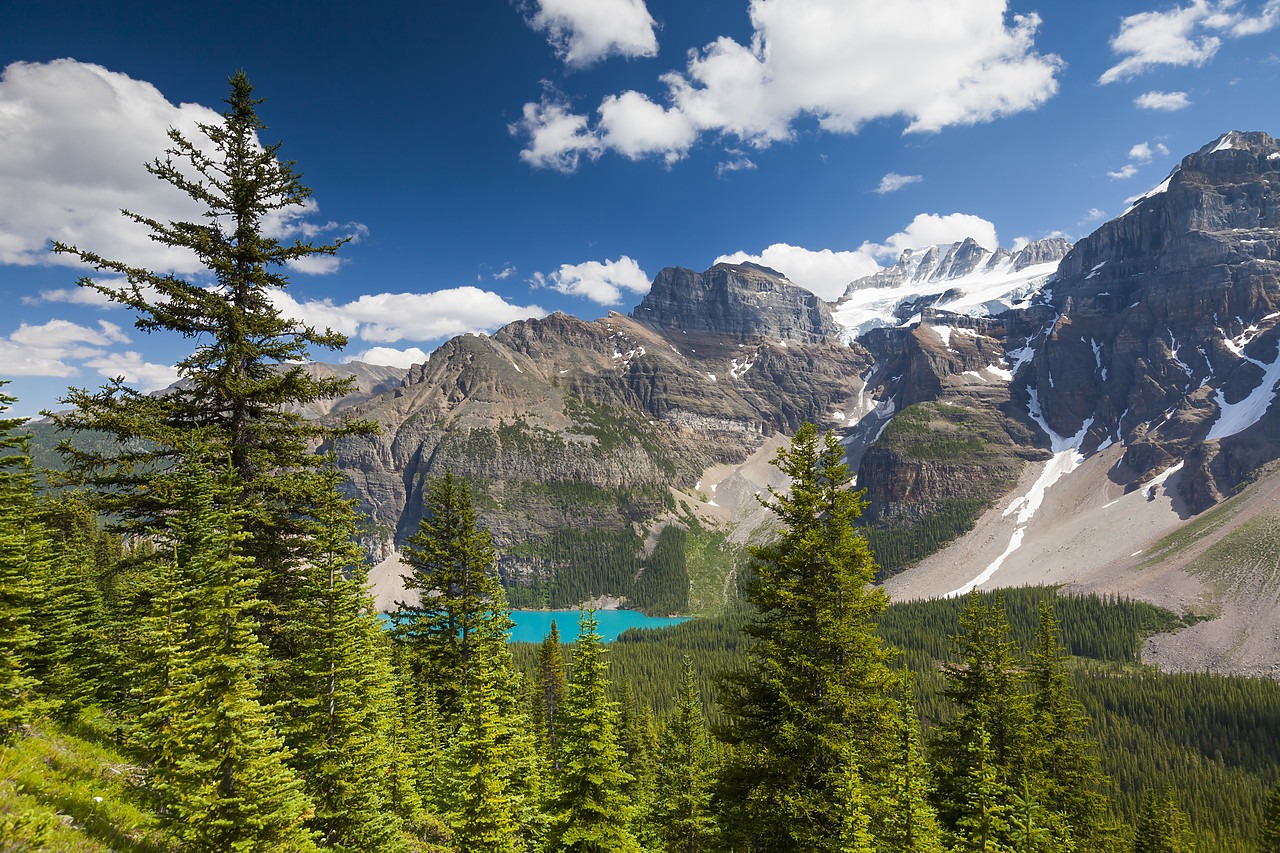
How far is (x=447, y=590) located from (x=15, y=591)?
49.5ft

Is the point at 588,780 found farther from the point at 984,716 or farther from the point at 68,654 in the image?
the point at 68,654

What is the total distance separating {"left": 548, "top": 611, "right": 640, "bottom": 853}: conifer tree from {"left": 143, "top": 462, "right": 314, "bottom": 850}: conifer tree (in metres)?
6.93

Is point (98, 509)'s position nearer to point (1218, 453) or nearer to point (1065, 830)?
point (1065, 830)

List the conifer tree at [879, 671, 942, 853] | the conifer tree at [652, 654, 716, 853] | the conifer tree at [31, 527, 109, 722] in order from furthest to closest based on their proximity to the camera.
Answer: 1. the conifer tree at [652, 654, 716, 853]
2. the conifer tree at [31, 527, 109, 722]
3. the conifer tree at [879, 671, 942, 853]

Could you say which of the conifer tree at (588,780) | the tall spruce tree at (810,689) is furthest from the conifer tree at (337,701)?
the tall spruce tree at (810,689)

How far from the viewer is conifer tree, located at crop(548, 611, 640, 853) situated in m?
16.0

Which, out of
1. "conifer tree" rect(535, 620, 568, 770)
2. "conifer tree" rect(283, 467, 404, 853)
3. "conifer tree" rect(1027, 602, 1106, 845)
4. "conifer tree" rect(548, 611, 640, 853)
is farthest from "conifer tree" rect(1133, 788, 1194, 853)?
"conifer tree" rect(283, 467, 404, 853)

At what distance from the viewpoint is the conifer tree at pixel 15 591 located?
42.6 feet

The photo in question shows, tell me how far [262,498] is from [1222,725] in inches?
5726

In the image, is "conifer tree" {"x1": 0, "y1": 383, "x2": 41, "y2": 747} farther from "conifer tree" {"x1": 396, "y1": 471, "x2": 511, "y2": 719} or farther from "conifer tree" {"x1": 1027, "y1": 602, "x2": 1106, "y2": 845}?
"conifer tree" {"x1": 1027, "y1": 602, "x2": 1106, "y2": 845}

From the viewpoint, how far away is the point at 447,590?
27.3 m

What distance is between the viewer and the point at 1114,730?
318 ft

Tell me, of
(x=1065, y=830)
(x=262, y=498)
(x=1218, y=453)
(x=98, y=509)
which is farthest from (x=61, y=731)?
(x=1218, y=453)

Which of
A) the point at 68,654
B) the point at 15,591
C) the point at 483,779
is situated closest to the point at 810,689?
the point at 483,779
